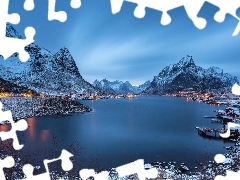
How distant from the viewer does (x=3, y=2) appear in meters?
3.12

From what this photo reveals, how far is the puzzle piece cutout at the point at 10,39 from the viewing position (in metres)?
3.06

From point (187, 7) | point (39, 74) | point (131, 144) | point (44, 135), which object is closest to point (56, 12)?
point (187, 7)

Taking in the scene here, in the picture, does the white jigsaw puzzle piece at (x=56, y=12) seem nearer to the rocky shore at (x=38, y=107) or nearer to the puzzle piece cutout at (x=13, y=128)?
the puzzle piece cutout at (x=13, y=128)

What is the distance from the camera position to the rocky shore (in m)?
64.0

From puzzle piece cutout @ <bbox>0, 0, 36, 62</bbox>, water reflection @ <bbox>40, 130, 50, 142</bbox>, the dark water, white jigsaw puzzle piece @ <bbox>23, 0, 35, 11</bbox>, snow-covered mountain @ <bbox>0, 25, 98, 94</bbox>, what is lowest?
the dark water

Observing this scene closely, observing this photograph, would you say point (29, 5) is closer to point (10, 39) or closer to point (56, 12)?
point (56, 12)

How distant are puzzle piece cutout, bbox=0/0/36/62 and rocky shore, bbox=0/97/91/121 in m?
59.2

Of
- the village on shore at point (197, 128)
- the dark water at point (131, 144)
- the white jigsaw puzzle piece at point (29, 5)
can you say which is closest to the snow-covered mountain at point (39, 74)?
the village on shore at point (197, 128)

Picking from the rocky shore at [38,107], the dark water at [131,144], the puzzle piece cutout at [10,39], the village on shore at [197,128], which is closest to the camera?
the puzzle piece cutout at [10,39]

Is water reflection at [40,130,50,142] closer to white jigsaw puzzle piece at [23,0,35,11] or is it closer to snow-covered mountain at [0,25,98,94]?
white jigsaw puzzle piece at [23,0,35,11]

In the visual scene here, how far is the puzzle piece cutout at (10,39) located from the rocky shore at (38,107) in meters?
59.2

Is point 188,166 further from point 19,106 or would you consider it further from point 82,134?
point 19,106

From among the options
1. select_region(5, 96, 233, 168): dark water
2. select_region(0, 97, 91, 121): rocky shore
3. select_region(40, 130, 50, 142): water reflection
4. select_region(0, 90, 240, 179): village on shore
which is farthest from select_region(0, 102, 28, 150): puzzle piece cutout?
select_region(0, 97, 91, 121): rocky shore

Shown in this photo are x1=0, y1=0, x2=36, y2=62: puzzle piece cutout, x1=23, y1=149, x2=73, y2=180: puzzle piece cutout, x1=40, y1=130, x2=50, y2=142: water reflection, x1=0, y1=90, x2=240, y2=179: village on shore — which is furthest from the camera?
x1=40, y1=130, x2=50, y2=142: water reflection
